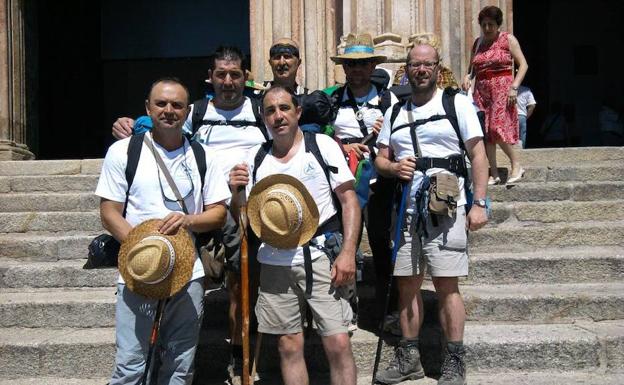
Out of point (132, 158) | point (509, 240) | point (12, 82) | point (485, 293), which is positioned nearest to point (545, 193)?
point (509, 240)

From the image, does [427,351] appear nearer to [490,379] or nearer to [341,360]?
[490,379]

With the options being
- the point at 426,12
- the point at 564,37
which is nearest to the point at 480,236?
the point at 426,12

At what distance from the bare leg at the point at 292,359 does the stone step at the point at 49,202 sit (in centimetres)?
351

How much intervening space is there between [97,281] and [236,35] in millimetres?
8149

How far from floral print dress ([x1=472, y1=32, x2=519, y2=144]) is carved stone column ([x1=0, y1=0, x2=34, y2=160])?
571cm

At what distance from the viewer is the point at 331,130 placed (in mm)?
4586

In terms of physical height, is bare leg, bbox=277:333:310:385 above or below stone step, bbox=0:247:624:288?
below

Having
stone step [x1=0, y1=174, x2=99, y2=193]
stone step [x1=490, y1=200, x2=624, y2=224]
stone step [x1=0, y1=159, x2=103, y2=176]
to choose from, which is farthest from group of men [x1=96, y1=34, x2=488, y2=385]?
stone step [x1=0, y1=159, x2=103, y2=176]

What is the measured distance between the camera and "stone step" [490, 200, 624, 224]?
6.05 m

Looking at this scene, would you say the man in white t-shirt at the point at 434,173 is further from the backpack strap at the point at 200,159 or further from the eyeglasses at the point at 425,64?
the backpack strap at the point at 200,159

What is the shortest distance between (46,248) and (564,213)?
14.8ft

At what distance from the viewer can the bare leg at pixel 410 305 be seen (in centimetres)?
425

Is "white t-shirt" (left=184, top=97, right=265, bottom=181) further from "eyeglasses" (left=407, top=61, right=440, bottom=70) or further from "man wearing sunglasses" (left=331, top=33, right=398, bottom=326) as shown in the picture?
"eyeglasses" (left=407, top=61, right=440, bottom=70)

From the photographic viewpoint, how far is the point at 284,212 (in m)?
3.58
